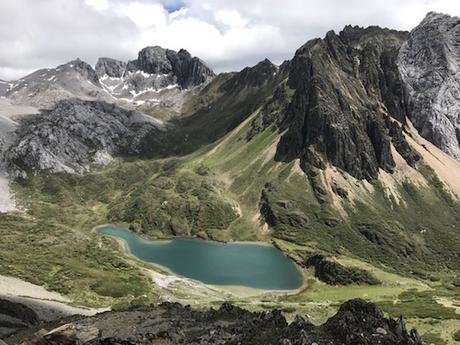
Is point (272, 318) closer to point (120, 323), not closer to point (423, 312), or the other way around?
point (120, 323)

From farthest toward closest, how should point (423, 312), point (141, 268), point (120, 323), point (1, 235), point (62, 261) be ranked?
point (1, 235), point (141, 268), point (62, 261), point (423, 312), point (120, 323)

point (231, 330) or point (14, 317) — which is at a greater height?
point (231, 330)

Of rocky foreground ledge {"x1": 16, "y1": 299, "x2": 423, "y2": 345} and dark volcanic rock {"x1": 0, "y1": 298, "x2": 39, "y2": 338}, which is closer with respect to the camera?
rocky foreground ledge {"x1": 16, "y1": 299, "x2": 423, "y2": 345}

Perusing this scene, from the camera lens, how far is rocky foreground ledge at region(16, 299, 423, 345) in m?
40.9

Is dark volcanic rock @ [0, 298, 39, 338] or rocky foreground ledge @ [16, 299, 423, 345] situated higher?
rocky foreground ledge @ [16, 299, 423, 345]

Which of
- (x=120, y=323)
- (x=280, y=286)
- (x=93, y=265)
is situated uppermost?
(x=120, y=323)

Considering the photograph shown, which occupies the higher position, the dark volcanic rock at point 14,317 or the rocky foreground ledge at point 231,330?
the rocky foreground ledge at point 231,330

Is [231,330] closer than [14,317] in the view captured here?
Yes

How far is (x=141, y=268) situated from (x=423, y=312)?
343 feet

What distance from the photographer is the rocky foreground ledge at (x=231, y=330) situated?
4094 centimetres

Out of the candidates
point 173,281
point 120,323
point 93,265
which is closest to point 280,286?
point 173,281

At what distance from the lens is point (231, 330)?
49.6 m

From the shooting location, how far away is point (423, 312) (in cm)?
9931

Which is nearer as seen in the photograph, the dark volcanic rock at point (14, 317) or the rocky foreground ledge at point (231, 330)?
the rocky foreground ledge at point (231, 330)
